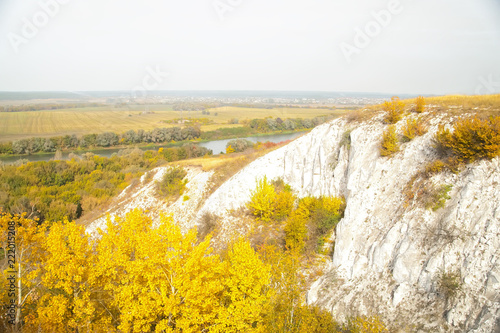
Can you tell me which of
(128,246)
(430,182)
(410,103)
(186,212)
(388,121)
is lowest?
(186,212)

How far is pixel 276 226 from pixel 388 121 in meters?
10.0

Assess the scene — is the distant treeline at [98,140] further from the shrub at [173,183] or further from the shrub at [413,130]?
the shrub at [413,130]

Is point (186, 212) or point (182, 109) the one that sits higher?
point (182, 109)

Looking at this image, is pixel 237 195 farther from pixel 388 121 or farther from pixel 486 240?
pixel 486 240

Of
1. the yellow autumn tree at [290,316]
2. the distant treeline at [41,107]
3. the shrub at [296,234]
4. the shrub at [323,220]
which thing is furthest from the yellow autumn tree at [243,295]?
the distant treeline at [41,107]

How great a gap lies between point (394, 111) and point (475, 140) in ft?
18.9

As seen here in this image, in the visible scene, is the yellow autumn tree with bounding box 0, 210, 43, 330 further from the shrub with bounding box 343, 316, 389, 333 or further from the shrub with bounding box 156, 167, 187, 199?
the shrub with bounding box 156, 167, 187, 199

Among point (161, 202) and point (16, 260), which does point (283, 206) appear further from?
point (161, 202)

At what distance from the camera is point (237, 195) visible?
22.8 m

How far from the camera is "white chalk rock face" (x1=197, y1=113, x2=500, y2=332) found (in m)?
9.41

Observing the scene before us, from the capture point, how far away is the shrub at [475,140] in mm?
11227

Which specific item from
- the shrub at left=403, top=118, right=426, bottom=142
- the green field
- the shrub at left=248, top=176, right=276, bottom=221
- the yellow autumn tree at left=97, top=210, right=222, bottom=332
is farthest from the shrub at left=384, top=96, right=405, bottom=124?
the green field

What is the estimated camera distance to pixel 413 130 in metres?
15.4

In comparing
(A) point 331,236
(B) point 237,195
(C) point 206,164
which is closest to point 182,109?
(C) point 206,164
